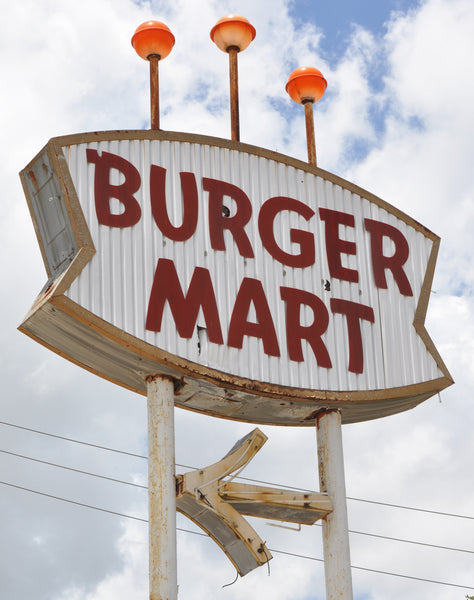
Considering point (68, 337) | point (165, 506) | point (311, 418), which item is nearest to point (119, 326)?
point (68, 337)

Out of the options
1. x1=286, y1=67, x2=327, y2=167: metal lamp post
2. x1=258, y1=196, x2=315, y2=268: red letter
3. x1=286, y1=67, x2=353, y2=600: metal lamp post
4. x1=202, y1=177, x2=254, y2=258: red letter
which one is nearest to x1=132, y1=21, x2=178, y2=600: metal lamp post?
x1=202, y1=177, x2=254, y2=258: red letter

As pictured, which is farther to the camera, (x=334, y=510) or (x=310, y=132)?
(x=310, y=132)

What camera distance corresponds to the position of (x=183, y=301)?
15.0m

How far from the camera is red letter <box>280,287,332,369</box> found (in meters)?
15.9

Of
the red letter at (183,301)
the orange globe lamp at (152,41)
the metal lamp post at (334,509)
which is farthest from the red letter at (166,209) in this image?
the metal lamp post at (334,509)

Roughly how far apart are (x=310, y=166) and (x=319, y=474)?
13.7ft

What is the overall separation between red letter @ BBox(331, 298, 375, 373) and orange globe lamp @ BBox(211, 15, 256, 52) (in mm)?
3933

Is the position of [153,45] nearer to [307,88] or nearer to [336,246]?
[307,88]

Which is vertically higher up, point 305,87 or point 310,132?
point 305,87

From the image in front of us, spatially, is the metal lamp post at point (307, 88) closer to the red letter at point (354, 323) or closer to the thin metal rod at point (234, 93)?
the thin metal rod at point (234, 93)

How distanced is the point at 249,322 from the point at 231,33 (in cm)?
449

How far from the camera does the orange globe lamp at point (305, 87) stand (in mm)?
18516

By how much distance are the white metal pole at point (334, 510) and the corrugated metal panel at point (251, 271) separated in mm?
605

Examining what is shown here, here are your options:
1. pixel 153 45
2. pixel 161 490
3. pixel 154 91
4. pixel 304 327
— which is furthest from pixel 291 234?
pixel 161 490
